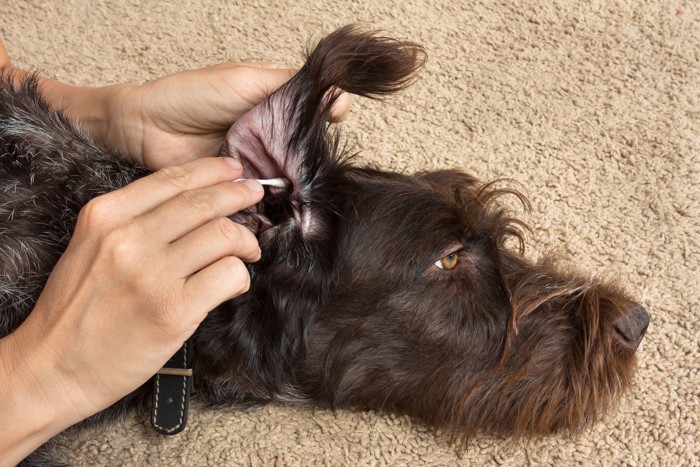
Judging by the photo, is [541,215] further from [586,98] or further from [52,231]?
[52,231]

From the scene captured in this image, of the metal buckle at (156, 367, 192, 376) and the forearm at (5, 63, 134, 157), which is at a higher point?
the forearm at (5, 63, 134, 157)

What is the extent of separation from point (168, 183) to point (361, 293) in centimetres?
64

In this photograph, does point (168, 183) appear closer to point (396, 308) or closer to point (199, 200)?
point (199, 200)

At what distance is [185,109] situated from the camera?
7.76 feet

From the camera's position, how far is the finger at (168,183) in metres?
1.67

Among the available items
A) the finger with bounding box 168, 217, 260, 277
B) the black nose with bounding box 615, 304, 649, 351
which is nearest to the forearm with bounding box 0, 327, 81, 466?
the finger with bounding box 168, 217, 260, 277

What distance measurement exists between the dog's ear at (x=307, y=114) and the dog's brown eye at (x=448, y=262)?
42 centimetres

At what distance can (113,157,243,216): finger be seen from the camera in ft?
5.46

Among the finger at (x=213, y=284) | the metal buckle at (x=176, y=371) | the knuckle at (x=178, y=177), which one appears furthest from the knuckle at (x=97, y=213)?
the metal buckle at (x=176, y=371)

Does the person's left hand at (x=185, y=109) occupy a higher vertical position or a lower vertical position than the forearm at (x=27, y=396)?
higher

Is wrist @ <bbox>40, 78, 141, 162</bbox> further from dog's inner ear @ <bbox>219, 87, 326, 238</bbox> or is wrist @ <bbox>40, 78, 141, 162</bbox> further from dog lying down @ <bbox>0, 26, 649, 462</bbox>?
dog's inner ear @ <bbox>219, 87, 326, 238</bbox>

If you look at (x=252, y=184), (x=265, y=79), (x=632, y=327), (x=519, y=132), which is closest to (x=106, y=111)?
(x=265, y=79)

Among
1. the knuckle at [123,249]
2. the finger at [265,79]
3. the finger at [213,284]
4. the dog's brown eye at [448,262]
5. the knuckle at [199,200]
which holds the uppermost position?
the finger at [265,79]

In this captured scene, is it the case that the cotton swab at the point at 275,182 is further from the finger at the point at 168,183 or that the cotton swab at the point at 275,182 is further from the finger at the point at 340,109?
the finger at the point at 340,109
